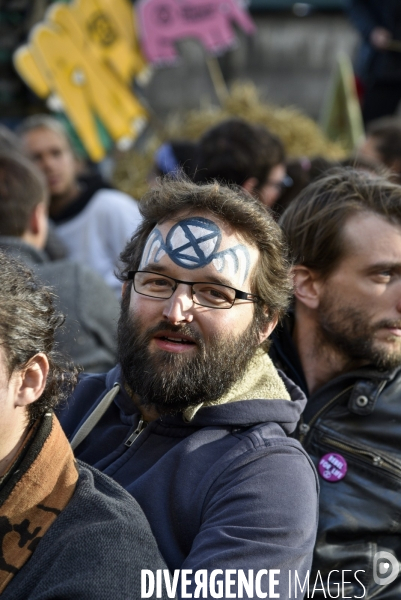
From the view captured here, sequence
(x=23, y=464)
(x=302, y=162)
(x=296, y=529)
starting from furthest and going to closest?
(x=302, y=162)
(x=296, y=529)
(x=23, y=464)

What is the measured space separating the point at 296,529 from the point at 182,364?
50 cm

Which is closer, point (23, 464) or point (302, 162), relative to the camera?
point (23, 464)

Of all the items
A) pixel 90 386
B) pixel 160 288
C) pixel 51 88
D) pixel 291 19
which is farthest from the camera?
pixel 291 19

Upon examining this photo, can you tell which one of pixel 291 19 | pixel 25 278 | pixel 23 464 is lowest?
pixel 291 19

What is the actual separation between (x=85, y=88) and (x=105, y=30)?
22.6 inches

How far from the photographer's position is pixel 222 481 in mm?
1957

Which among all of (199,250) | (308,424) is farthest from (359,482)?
(199,250)

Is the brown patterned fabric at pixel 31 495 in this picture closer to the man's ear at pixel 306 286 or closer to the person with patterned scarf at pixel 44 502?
the person with patterned scarf at pixel 44 502

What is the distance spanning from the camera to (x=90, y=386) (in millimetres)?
2441

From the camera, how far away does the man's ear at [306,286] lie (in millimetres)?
2619

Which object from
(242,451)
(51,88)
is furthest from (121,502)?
(51,88)

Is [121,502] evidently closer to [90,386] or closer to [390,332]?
[90,386]

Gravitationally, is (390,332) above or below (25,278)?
below

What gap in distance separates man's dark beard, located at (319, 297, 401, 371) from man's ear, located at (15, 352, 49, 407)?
1.04 m
